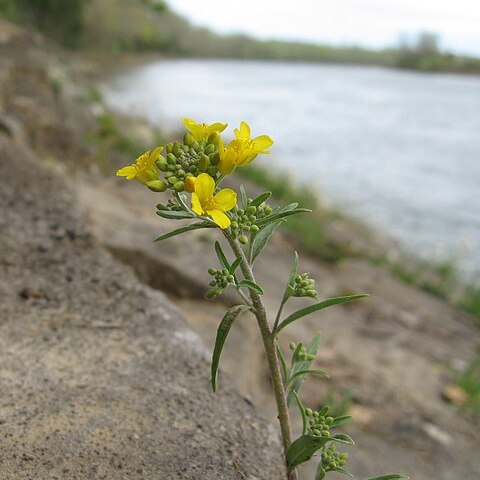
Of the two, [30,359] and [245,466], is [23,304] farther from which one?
[245,466]

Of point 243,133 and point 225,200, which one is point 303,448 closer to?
point 225,200

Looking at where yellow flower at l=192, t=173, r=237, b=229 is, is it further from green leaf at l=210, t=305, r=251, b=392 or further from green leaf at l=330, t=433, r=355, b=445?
green leaf at l=330, t=433, r=355, b=445

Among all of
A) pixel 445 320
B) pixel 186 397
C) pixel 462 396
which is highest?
pixel 186 397

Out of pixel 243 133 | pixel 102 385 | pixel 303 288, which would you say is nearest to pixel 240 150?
pixel 243 133

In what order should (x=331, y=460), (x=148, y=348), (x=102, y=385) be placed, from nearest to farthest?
(x=331, y=460) → (x=102, y=385) → (x=148, y=348)

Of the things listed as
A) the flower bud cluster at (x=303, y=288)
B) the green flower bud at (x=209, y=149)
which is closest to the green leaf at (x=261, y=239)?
the flower bud cluster at (x=303, y=288)

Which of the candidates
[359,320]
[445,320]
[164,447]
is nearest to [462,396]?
[359,320]

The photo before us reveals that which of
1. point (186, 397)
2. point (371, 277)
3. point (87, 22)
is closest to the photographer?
point (186, 397)
